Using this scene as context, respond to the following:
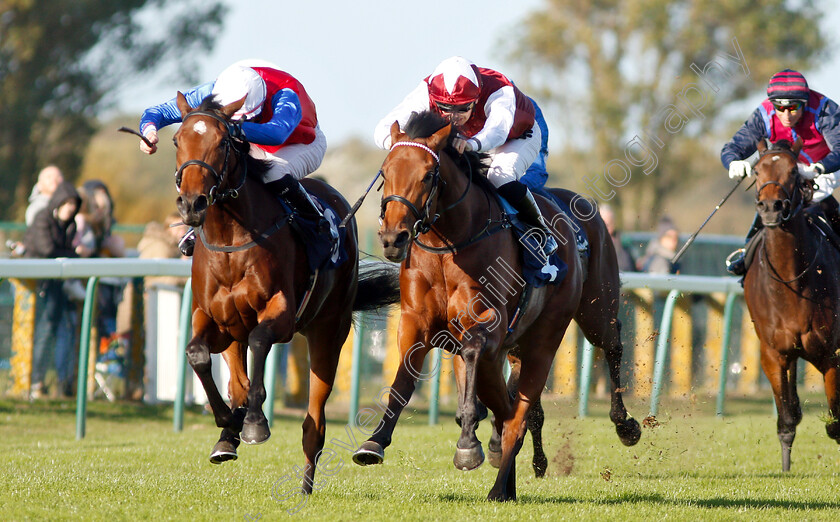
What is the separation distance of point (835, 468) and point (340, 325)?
3.49 meters

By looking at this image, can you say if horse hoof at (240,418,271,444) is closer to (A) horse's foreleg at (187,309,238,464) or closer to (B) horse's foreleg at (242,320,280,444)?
(B) horse's foreleg at (242,320,280,444)

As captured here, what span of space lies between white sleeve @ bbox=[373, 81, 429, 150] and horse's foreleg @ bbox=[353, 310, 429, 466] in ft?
2.86

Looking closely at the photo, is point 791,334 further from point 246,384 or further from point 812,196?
point 246,384

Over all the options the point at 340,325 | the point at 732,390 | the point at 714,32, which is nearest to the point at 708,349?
the point at 732,390

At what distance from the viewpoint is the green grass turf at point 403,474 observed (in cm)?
507

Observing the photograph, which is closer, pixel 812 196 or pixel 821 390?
pixel 812 196

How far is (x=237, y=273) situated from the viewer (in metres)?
5.38

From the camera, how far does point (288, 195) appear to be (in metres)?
5.80

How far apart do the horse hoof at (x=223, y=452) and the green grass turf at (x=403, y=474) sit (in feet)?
0.68

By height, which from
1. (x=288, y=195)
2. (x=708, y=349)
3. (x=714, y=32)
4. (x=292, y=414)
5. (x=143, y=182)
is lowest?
(x=292, y=414)

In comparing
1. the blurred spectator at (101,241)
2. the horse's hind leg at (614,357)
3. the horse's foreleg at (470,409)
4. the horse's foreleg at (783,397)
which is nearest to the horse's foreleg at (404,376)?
the horse's foreleg at (470,409)

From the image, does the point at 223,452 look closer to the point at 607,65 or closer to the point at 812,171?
the point at 812,171

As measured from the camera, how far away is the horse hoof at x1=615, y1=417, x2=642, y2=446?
7.06 m

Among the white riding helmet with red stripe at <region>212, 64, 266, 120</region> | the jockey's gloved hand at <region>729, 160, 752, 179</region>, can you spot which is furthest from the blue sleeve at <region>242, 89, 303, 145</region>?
the jockey's gloved hand at <region>729, 160, 752, 179</region>
